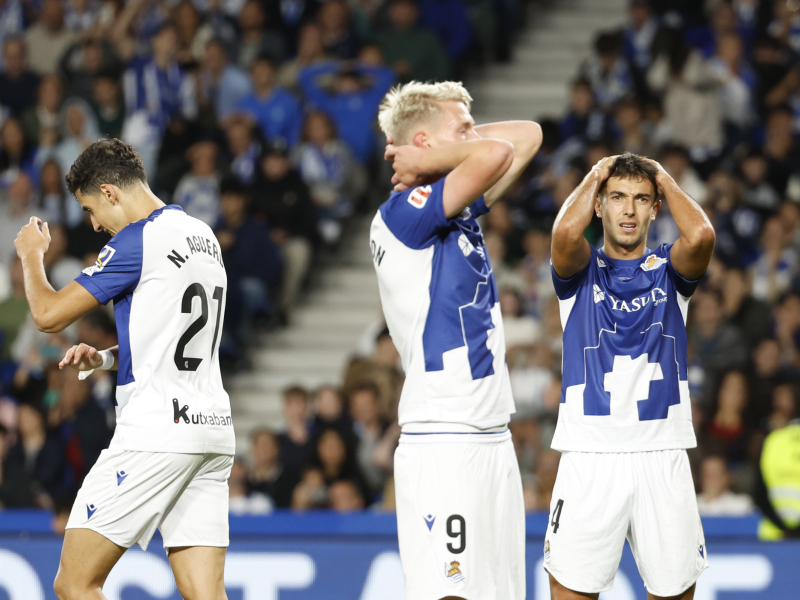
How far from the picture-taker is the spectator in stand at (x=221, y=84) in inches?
Result: 474

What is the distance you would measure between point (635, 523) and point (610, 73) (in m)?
7.94

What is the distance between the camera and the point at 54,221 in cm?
1121

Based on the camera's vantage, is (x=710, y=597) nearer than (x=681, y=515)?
No

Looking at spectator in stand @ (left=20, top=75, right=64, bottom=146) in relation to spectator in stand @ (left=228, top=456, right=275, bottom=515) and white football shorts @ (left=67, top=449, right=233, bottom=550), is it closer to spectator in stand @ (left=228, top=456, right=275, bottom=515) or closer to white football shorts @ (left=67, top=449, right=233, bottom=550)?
spectator in stand @ (left=228, top=456, right=275, bottom=515)

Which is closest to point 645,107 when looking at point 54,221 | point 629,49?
point 629,49

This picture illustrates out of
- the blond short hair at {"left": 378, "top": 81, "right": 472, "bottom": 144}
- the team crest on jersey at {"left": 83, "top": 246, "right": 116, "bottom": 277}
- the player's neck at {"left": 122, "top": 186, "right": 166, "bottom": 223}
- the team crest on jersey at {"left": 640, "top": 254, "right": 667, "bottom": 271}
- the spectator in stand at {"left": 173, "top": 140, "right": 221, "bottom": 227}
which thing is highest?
the spectator in stand at {"left": 173, "top": 140, "right": 221, "bottom": 227}

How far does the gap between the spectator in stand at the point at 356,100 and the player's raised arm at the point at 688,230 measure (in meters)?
7.09

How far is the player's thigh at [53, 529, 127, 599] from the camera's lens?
434cm

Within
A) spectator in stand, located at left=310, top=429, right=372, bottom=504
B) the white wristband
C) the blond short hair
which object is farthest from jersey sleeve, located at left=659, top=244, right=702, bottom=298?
spectator in stand, located at left=310, top=429, right=372, bottom=504

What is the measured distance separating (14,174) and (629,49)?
662 cm

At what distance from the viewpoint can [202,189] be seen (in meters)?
10.9

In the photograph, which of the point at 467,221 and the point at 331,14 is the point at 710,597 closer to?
the point at 467,221

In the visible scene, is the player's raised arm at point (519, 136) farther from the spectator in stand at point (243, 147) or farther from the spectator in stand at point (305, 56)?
the spectator in stand at point (305, 56)

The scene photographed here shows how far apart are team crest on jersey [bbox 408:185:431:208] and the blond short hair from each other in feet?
0.83
